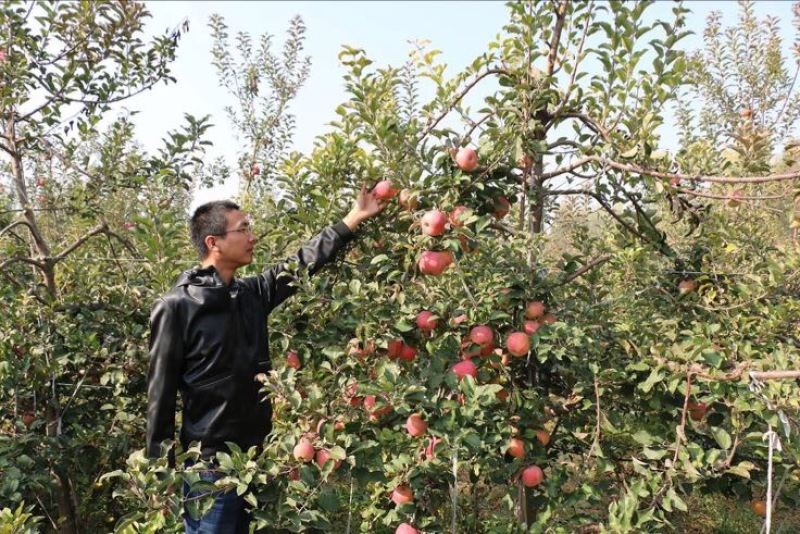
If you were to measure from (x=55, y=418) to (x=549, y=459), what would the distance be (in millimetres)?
2438

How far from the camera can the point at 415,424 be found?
2.02m

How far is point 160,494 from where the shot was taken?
167cm

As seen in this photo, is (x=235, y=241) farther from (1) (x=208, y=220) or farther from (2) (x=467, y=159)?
(2) (x=467, y=159)

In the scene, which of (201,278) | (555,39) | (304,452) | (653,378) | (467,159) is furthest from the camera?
(555,39)

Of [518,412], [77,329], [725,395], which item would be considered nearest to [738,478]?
[725,395]

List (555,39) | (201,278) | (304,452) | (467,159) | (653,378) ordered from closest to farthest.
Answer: (304,452) → (653,378) → (467,159) → (201,278) → (555,39)

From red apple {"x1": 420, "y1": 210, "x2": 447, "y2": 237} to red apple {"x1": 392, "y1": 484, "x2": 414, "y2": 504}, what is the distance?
93 centimetres

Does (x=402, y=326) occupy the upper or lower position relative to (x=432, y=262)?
lower

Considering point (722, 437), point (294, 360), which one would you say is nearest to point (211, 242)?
point (294, 360)

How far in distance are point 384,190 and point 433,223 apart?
271mm

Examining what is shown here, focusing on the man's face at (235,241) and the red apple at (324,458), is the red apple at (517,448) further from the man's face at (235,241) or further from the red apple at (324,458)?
the man's face at (235,241)

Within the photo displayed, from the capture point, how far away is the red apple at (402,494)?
208 cm

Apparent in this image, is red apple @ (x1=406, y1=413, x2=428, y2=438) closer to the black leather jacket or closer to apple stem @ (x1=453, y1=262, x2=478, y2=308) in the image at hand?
apple stem @ (x1=453, y1=262, x2=478, y2=308)

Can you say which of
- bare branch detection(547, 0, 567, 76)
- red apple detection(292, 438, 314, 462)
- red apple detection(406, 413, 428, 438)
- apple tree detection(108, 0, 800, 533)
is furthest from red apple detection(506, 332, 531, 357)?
bare branch detection(547, 0, 567, 76)
